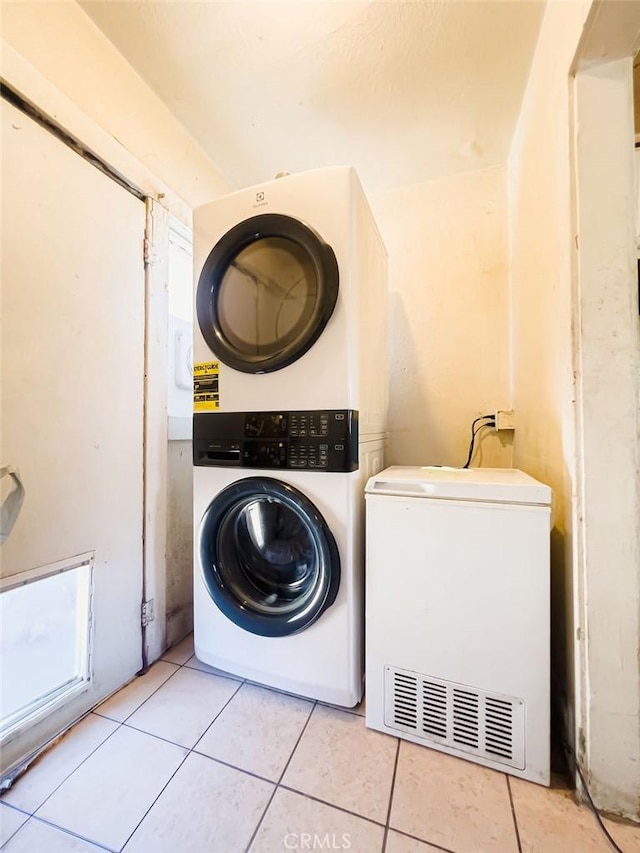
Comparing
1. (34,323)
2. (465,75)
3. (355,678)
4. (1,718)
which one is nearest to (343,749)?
(355,678)

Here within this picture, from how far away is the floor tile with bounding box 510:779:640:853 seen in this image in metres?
0.74

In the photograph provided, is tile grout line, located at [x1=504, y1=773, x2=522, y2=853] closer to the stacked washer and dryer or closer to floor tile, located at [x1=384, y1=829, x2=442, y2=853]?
floor tile, located at [x1=384, y1=829, x2=442, y2=853]

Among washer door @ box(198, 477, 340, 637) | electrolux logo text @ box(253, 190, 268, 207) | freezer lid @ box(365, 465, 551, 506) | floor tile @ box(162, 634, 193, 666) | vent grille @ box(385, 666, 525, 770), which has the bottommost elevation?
floor tile @ box(162, 634, 193, 666)

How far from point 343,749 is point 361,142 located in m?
2.43

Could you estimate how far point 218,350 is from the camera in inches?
46.9

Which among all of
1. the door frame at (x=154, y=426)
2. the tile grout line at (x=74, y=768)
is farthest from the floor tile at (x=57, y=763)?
the door frame at (x=154, y=426)

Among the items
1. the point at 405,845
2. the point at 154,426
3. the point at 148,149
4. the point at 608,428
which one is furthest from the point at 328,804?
the point at 148,149

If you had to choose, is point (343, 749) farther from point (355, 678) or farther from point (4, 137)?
point (4, 137)

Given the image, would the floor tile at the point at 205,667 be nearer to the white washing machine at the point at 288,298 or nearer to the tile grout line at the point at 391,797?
the tile grout line at the point at 391,797

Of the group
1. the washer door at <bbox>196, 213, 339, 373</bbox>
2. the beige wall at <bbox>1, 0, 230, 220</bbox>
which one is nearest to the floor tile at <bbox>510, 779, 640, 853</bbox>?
the washer door at <bbox>196, 213, 339, 373</bbox>

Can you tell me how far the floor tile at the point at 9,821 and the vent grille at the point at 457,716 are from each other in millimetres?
933

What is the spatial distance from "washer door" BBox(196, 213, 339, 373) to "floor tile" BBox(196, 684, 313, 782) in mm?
1120

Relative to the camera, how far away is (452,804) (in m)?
0.82

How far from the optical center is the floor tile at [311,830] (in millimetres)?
735
